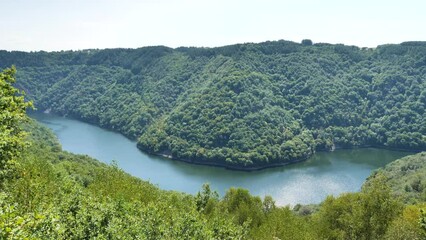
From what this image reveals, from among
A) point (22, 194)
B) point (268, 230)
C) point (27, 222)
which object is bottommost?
point (268, 230)

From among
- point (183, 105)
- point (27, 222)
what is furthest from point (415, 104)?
point (27, 222)

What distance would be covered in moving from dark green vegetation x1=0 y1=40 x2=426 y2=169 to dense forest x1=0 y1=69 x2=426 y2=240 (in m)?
66.2

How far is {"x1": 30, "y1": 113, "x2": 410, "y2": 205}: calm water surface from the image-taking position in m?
88.4

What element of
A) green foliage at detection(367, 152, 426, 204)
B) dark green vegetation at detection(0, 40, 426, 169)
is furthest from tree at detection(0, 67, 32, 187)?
dark green vegetation at detection(0, 40, 426, 169)

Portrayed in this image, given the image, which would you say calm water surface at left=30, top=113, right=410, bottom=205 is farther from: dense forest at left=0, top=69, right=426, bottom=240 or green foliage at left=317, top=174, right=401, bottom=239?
green foliage at left=317, top=174, right=401, bottom=239

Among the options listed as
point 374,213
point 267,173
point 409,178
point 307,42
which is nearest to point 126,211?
point 374,213

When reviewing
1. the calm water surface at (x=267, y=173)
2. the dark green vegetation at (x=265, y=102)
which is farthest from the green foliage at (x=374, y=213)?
the dark green vegetation at (x=265, y=102)

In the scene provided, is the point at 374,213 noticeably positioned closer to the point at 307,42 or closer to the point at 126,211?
the point at 126,211

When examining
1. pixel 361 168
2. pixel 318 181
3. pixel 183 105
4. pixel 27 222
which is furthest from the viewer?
pixel 183 105

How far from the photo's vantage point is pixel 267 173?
4053 inches

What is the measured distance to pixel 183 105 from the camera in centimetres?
14325

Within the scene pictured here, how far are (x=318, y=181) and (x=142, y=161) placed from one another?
163 ft

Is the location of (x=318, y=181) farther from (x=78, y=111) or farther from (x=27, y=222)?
(x=78, y=111)

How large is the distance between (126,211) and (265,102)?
400 ft
